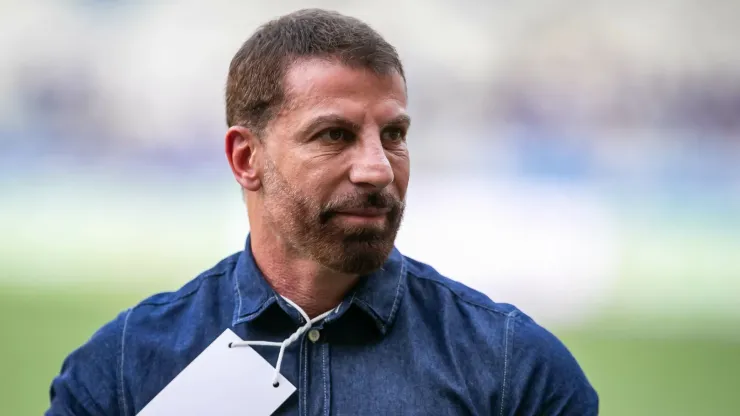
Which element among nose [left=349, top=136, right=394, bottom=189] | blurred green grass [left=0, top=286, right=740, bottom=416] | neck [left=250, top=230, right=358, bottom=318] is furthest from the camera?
blurred green grass [left=0, top=286, right=740, bottom=416]

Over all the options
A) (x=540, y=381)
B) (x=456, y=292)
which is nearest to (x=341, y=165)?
(x=456, y=292)

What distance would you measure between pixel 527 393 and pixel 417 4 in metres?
1.18

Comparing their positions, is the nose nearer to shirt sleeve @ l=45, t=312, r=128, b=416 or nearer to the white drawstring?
the white drawstring

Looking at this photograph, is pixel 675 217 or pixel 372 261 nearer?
pixel 372 261

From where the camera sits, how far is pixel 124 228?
214 centimetres

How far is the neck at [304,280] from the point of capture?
1.38 metres

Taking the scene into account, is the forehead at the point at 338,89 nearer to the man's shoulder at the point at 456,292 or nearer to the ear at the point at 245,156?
the ear at the point at 245,156

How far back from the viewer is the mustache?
1.29 metres

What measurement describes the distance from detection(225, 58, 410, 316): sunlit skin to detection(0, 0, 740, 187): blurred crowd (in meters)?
0.80

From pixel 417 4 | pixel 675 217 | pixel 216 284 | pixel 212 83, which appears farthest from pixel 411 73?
pixel 216 284

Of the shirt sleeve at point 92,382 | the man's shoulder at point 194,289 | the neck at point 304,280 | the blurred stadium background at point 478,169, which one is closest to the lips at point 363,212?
the neck at point 304,280

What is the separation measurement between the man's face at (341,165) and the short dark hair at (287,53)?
0.07ft

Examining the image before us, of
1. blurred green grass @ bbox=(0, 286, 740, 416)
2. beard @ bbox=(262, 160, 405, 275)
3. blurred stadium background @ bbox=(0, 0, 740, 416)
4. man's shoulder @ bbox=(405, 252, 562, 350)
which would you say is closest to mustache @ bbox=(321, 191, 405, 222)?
beard @ bbox=(262, 160, 405, 275)

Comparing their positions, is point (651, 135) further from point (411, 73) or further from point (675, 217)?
point (411, 73)
